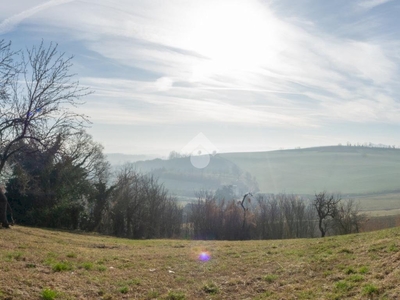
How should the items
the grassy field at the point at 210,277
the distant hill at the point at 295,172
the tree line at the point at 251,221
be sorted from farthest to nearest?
the distant hill at the point at 295,172 → the tree line at the point at 251,221 → the grassy field at the point at 210,277

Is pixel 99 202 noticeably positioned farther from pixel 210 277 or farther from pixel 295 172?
pixel 295 172

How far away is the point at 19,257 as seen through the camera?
10.4m

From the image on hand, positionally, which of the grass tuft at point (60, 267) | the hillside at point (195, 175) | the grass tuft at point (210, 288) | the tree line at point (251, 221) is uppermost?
the hillside at point (195, 175)

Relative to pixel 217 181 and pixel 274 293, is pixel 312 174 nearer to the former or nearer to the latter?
pixel 217 181

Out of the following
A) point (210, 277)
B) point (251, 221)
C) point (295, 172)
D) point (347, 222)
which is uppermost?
point (295, 172)

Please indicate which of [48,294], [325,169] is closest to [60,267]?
[48,294]

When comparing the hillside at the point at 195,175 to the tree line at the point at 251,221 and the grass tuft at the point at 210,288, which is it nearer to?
the tree line at the point at 251,221

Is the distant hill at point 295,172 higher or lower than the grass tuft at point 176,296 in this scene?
higher

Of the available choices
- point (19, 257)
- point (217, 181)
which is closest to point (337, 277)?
point (19, 257)

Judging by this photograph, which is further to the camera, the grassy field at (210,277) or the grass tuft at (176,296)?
the grass tuft at (176,296)

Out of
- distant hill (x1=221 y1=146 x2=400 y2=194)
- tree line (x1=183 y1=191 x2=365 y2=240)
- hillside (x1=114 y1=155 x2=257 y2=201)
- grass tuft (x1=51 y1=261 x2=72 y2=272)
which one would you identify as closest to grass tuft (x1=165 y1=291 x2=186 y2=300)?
grass tuft (x1=51 y1=261 x2=72 y2=272)

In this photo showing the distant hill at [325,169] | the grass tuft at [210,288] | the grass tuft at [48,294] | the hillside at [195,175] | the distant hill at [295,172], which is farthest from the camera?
the hillside at [195,175]

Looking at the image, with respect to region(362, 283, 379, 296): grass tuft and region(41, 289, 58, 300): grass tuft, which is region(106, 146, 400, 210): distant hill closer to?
region(362, 283, 379, 296): grass tuft

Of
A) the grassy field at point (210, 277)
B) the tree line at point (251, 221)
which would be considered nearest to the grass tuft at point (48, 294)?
the grassy field at point (210, 277)
